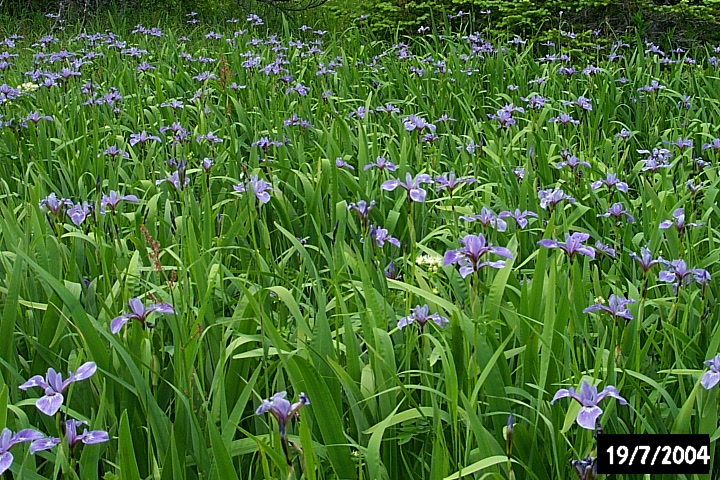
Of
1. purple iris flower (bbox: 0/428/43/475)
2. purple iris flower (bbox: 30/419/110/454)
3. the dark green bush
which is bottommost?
purple iris flower (bbox: 30/419/110/454)

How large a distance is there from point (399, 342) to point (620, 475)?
574mm

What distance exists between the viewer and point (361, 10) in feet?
22.4

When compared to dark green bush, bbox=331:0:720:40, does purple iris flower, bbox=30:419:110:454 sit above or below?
below

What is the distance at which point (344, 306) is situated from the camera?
1595mm

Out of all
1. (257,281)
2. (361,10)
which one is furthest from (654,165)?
(361,10)

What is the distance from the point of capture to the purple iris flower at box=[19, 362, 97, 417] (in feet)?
3.59

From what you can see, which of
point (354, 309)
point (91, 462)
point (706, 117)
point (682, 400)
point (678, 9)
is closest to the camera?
point (91, 462)

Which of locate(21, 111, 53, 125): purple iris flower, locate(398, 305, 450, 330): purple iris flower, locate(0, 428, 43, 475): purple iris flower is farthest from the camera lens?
locate(21, 111, 53, 125): purple iris flower

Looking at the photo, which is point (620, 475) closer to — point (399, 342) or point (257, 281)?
point (399, 342)

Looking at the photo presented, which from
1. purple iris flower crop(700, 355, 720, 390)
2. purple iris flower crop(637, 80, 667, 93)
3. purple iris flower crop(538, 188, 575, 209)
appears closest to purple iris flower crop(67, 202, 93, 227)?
purple iris flower crop(538, 188, 575, 209)
